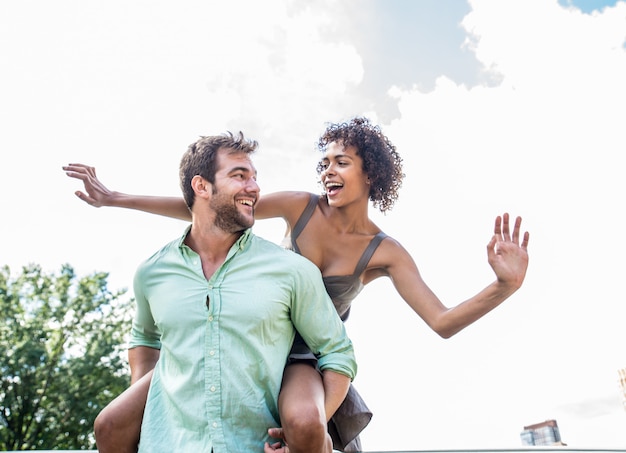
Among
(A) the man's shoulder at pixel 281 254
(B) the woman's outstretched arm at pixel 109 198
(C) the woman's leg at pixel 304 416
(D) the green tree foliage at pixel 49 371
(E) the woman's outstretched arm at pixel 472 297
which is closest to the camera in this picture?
(C) the woman's leg at pixel 304 416

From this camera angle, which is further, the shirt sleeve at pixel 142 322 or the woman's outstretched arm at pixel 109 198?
the woman's outstretched arm at pixel 109 198

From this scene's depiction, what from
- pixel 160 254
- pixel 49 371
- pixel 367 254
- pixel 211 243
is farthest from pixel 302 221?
pixel 49 371

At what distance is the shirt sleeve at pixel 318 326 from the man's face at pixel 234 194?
0.36 meters

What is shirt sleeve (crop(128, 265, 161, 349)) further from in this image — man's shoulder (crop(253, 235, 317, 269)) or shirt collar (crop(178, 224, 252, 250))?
man's shoulder (crop(253, 235, 317, 269))

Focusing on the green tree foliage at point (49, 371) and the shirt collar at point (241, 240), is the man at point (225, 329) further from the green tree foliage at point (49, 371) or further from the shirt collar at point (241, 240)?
the green tree foliage at point (49, 371)

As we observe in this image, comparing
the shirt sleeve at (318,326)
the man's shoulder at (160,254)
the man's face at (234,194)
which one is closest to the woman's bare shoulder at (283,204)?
the man's face at (234,194)

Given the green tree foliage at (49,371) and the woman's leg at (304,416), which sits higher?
the green tree foliage at (49,371)

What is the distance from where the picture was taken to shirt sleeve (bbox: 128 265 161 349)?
259 cm

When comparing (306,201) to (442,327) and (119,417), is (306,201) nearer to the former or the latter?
(442,327)

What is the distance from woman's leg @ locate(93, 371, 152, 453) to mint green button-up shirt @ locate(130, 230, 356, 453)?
0.23ft

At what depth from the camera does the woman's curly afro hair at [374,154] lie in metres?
3.54

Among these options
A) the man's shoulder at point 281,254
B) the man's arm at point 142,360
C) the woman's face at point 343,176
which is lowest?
the man's arm at point 142,360

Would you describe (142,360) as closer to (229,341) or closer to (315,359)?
(229,341)

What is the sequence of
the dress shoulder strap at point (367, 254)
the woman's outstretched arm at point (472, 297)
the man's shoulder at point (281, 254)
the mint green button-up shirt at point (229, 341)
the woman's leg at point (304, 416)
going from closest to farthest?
the woman's leg at point (304, 416)
the mint green button-up shirt at point (229, 341)
the man's shoulder at point (281, 254)
the woman's outstretched arm at point (472, 297)
the dress shoulder strap at point (367, 254)
